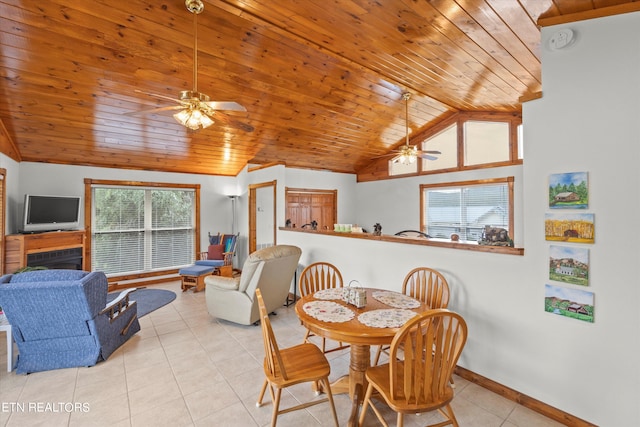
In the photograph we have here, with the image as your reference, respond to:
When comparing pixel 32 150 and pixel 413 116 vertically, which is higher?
pixel 413 116

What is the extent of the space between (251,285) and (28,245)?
339 centimetres

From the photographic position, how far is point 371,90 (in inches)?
168

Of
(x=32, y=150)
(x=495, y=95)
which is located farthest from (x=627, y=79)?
(x=32, y=150)

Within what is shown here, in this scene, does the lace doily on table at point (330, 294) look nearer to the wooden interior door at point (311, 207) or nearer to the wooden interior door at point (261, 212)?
the wooden interior door at point (261, 212)

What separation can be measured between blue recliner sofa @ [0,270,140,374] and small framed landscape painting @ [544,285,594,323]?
3692mm

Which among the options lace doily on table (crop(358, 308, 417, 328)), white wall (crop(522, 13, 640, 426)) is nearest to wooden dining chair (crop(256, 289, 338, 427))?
lace doily on table (crop(358, 308, 417, 328))

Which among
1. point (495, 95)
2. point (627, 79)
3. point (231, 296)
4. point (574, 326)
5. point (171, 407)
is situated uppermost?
point (495, 95)

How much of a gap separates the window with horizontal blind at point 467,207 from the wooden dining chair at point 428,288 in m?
2.64

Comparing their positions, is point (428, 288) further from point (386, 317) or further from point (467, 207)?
point (467, 207)

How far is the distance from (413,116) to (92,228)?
20.9 feet

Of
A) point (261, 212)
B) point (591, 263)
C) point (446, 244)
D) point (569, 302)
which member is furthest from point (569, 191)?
point (261, 212)

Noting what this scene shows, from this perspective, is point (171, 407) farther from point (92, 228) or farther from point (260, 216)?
point (92, 228)

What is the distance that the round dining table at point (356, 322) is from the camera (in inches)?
70.2

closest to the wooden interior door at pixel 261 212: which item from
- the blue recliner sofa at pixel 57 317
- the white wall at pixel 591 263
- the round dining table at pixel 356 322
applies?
the blue recliner sofa at pixel 57 317
